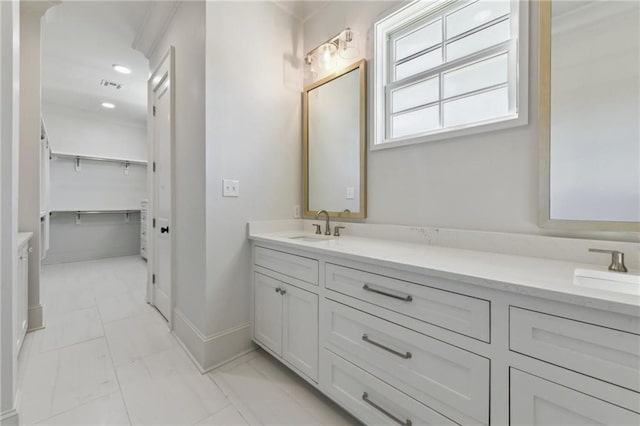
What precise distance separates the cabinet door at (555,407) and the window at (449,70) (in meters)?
1.10

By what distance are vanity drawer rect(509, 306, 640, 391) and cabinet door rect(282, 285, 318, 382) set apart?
94cm

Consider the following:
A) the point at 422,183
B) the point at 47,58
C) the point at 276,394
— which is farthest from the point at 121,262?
the point at 422,183

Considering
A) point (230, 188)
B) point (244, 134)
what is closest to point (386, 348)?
point (230, 188)

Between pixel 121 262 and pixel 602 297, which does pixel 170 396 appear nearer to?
pixel 602 297

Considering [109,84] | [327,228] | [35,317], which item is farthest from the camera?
[109,84]

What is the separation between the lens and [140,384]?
1.64m

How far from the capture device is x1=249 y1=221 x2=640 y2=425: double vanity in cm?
71

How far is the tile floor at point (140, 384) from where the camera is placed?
4.59 feet

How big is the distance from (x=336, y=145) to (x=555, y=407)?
6.00ft

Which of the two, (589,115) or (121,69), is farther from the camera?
(121,69)

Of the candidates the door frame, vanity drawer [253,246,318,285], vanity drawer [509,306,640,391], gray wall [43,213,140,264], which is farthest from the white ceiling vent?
vanity drawer [509,306,640,391]

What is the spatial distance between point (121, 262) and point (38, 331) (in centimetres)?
287

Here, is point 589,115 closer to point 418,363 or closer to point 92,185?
point 418,363

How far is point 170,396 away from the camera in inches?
60.8
